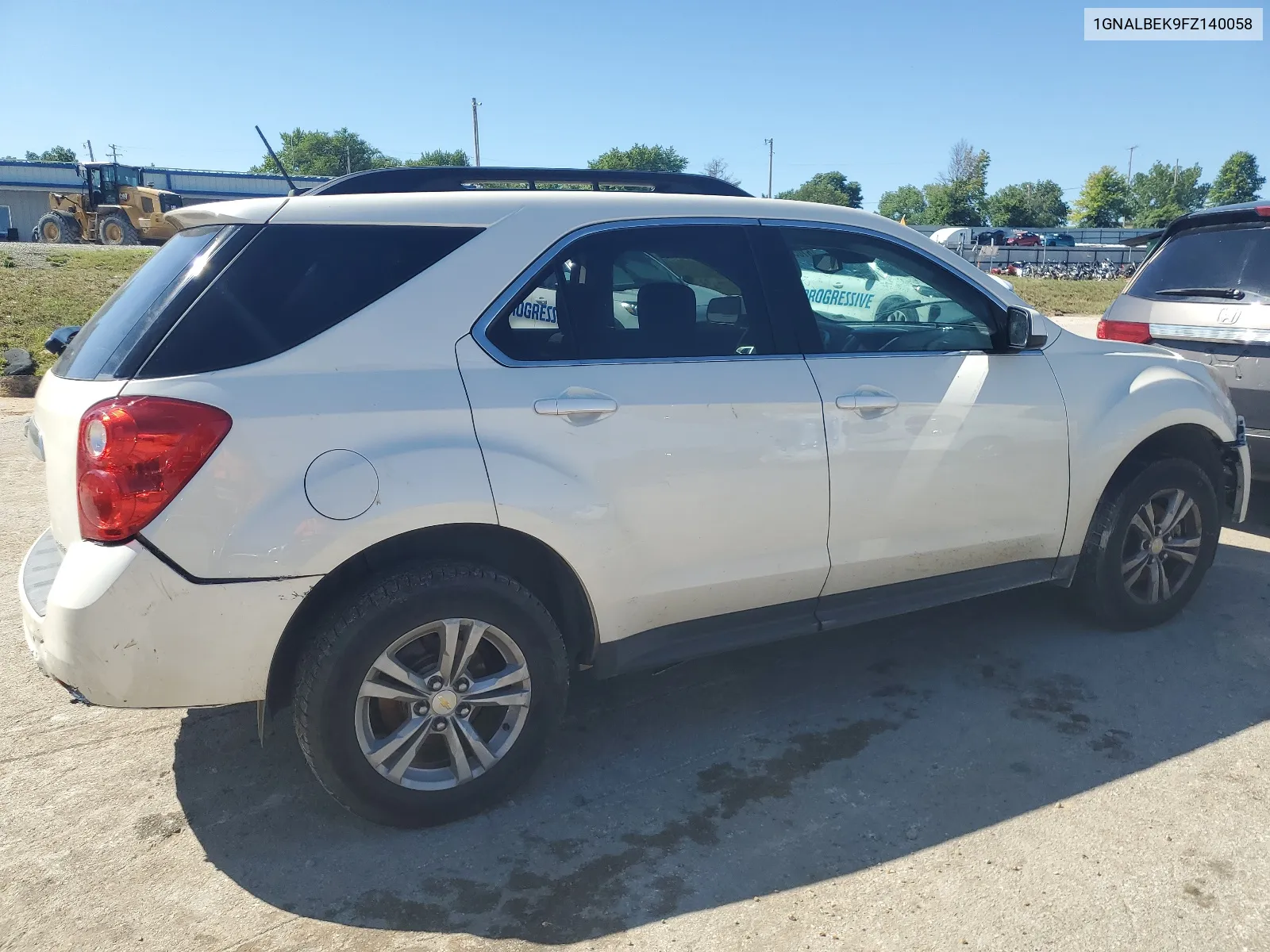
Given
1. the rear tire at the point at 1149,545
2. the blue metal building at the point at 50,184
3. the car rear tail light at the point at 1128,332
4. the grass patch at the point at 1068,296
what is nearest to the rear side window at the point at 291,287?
the rear tire at the point at 1149,545

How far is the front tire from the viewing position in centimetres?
275

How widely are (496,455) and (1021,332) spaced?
86.2 inches

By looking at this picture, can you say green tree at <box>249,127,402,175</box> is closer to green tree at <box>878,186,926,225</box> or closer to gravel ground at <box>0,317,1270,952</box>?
green tree at <box>878,186,926,225</box>

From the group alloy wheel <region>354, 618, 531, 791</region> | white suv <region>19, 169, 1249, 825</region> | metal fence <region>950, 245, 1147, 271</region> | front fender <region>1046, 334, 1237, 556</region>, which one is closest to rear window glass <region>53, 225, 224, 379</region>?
white suv <region>19, 169, 1249, 825</region>

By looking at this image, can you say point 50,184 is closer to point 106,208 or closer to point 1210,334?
point 106,208

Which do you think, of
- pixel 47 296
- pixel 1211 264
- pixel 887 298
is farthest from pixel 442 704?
pixel 47 296

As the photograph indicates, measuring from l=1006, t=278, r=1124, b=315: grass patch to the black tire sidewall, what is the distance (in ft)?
53.9

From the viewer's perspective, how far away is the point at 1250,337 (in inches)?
213

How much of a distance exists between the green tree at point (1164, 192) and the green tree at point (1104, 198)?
2.25 metres

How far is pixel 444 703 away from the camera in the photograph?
2.92 metres

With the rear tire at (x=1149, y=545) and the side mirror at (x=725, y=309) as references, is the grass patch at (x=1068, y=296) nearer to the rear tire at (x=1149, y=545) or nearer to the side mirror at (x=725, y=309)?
the rear tire at (x=1149, y=545)

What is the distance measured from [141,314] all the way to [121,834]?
1572mm

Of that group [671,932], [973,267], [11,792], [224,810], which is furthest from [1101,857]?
[11,792]

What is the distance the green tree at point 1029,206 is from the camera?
3280 inches
